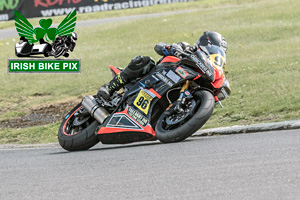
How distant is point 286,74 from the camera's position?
13898 mm

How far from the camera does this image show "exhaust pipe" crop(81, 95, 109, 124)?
8.67m

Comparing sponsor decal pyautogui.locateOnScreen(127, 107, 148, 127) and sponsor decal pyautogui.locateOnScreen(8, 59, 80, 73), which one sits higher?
sponsor decal pyautogui.locateOnScreen(127, 107, 148, 127)

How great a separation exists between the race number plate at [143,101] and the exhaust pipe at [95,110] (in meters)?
0.54

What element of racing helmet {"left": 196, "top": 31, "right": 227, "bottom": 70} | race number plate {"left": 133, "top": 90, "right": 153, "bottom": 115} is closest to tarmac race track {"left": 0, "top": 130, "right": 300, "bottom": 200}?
race number plate {"left": 133, "top": 90, "right": 153, "bottom": 115}

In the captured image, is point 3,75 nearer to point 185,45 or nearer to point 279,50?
point 279,50

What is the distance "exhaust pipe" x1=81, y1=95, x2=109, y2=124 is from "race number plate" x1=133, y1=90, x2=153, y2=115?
1.79ft

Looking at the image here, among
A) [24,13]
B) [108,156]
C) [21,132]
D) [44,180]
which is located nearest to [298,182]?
[44,180]

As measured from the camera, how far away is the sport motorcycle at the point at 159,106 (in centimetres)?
783

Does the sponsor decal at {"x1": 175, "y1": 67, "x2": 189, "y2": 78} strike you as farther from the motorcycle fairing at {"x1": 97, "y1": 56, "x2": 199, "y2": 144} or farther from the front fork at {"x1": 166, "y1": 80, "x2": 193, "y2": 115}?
the front fork at {"x1": 166, "y1": 80, "x2": 193, "y2": 115}

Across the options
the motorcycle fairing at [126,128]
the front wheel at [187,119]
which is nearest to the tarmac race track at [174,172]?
the front wheel at [187,119]

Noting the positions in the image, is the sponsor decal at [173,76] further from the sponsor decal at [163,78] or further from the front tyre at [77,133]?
the front tyre at [77,133]

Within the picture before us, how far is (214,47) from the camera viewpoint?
29.2ft

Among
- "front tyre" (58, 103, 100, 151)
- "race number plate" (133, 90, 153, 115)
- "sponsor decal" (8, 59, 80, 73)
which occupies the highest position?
"race number plate" (133, 90, 153, 115)

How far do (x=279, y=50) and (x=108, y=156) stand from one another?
41.2 feet
